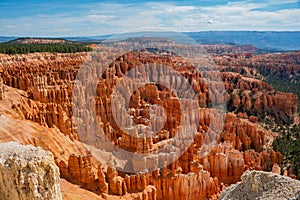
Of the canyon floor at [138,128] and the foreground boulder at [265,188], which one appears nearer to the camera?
the foreground boulder at [265,188]

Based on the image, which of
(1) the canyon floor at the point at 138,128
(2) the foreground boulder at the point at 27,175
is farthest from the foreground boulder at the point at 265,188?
(1) the canyon floor at the point at 138,128

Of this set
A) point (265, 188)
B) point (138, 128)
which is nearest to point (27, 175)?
point (265, 188)

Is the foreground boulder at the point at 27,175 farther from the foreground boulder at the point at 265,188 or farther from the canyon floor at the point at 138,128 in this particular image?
the canyon floor at the point at 138,128

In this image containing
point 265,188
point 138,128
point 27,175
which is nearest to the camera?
point 265,188

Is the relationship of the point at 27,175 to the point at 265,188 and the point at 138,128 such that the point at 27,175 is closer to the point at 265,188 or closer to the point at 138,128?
the point at 265,188

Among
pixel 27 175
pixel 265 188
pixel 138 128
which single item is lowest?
pixel 138 128

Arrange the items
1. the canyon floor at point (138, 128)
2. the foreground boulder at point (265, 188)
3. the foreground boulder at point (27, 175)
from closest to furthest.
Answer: the foreground boulder at point (265, 188)
the foreground boulder at point (27, 175)
the canyon floor at point (138, 128)

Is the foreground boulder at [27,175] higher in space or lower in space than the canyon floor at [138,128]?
higher

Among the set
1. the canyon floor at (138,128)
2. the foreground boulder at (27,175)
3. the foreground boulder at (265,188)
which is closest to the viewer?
the foreground boulder at (265,188)
